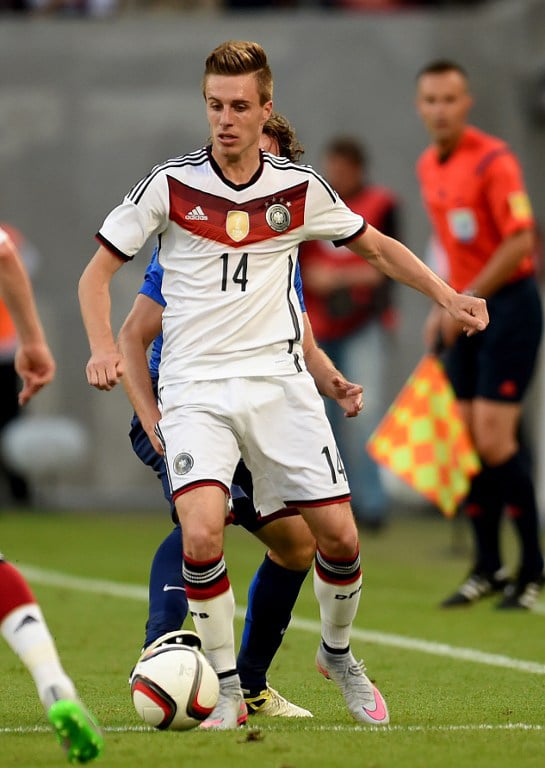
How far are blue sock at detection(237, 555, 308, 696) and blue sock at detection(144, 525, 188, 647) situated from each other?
273mm

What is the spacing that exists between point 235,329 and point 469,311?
788 mm

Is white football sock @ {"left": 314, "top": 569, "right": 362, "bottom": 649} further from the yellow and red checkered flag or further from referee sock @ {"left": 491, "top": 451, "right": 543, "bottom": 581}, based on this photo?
the yellow and red checkered flag

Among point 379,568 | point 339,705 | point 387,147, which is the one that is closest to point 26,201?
point 387,147

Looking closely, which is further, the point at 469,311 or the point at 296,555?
the point at 296,555

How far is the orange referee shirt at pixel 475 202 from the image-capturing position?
8891mm

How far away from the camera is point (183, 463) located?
5.34m

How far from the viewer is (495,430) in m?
9.03

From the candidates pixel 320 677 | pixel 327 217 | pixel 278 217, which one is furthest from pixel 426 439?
pixel 278 217

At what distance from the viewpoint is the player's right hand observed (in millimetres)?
5141

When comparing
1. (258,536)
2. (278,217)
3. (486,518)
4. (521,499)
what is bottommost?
(486,518)

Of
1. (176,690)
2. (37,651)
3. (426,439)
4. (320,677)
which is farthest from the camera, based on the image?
(426,439)

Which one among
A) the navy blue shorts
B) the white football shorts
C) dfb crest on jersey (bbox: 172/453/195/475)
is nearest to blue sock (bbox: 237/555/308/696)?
the white football shorts

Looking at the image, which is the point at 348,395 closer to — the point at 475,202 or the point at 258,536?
the point at 258,536

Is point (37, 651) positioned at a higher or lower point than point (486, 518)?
higher
